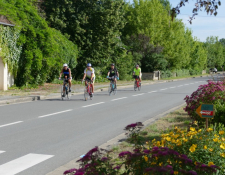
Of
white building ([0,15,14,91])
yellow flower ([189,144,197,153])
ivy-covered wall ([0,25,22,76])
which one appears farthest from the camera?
white building ([0,15,14,91])

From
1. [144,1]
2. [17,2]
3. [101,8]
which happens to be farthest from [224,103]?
[144,1]

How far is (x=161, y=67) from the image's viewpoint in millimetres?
46750

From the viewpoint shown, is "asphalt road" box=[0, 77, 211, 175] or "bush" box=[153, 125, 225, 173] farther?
"asphalt road" box=[0, 77, 211, 175]

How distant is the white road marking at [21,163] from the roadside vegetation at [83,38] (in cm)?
342

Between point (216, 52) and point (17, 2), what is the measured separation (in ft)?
288

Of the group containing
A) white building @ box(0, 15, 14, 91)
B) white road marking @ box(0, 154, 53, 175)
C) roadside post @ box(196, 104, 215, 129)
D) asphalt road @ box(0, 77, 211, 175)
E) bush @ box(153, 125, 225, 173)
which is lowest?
white road marking @ box(0, 154, 53, 175)

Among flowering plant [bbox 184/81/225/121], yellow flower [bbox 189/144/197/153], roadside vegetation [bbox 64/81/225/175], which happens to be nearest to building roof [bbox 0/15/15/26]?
flowering plant [bbox 184/81/225/121]

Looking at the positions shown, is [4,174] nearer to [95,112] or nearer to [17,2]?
[95,112]

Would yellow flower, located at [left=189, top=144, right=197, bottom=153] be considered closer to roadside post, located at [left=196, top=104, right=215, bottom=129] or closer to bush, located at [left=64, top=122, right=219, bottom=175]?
bush, located at [left=64, top=122, right=219, bottom=175]

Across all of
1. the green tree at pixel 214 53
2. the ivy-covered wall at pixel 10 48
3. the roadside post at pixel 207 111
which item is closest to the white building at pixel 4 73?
the ivy-covered wall at pixel 10 48

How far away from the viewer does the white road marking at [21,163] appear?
17.7 ft

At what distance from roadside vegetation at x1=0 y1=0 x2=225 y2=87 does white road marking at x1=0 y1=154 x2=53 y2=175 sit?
342 centimetres

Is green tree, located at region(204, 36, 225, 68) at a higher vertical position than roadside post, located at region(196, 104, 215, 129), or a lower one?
higher

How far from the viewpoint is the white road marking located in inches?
212
